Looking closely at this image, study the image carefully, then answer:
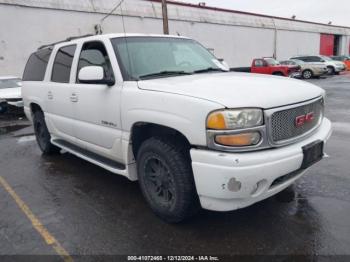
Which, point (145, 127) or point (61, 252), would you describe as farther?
point (145, 127)

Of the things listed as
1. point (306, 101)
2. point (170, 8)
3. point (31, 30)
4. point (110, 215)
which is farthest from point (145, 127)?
point (170, 8)

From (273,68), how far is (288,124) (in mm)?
18637

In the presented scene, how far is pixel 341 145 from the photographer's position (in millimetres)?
5762

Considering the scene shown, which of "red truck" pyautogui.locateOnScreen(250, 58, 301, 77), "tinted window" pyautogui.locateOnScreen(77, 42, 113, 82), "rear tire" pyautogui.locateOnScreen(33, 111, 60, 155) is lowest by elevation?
"red truck" pyautogui.locateOnScreen(250, 58, 301, 77)

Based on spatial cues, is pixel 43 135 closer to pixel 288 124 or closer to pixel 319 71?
pixel 288 124

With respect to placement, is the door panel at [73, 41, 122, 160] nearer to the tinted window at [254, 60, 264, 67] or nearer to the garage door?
the tinted window at [254, 60, 264, 67]

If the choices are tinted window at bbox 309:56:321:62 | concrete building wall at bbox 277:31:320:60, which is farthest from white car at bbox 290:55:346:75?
concrete building wall at bbox 277:31:320:60

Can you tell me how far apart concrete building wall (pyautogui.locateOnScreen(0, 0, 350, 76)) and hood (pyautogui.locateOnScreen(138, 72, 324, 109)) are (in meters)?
12.2

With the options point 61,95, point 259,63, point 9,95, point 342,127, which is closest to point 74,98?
point 61,95

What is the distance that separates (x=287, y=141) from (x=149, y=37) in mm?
2183

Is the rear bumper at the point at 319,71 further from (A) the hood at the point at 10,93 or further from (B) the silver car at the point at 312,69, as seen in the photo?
(A) the hood at the point at 10,93

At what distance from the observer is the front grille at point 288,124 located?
9.00 ft

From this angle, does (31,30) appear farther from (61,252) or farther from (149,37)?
(61,252)

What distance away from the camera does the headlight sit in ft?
8.43
